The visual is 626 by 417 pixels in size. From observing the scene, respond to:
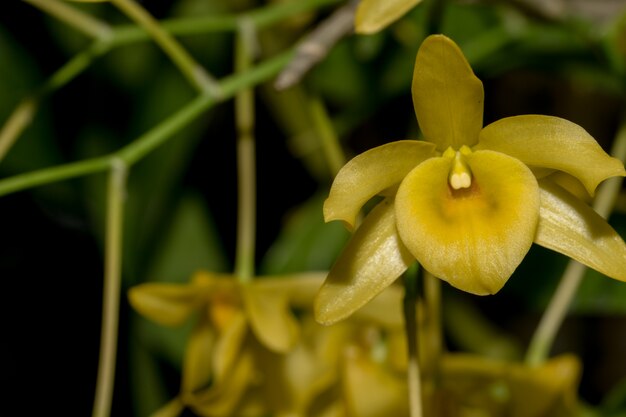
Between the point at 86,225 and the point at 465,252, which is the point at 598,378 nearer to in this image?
the point at 86,225

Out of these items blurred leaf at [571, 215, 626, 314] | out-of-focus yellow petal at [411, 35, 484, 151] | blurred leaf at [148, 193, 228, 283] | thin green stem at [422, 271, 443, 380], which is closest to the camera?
out-of-focus yellow petal at [411, 35, 484, 151]

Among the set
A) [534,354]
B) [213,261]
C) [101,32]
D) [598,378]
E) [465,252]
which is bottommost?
[598,378]

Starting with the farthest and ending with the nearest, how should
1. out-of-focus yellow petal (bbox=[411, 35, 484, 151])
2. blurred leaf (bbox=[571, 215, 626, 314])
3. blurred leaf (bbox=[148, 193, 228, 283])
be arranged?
blurred leaf (bbox=[148, 193, 228, 283]) < blurred leaf (bbox=[571, 215, 626, 314]) < out-of-focus yellow petal (bbox=[411, 35, 484, 151])

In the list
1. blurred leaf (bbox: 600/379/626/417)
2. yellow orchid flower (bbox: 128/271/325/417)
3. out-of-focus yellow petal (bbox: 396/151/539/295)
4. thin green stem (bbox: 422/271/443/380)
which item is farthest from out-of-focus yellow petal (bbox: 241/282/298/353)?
blurred leaf (bbox: 600/379/626/417)

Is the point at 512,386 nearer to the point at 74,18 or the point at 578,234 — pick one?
the point at 578,234

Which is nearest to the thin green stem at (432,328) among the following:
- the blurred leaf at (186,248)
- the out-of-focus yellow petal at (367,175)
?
the out-of-focus yellow petal at (367,175)

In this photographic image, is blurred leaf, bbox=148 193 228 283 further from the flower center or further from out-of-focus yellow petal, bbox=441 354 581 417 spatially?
the flower center

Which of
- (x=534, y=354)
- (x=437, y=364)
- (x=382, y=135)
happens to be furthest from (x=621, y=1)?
(x=437, y=364)

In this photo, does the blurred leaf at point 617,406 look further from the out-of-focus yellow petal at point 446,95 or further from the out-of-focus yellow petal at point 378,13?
the out-of-focus yellow petal at point 378,13
